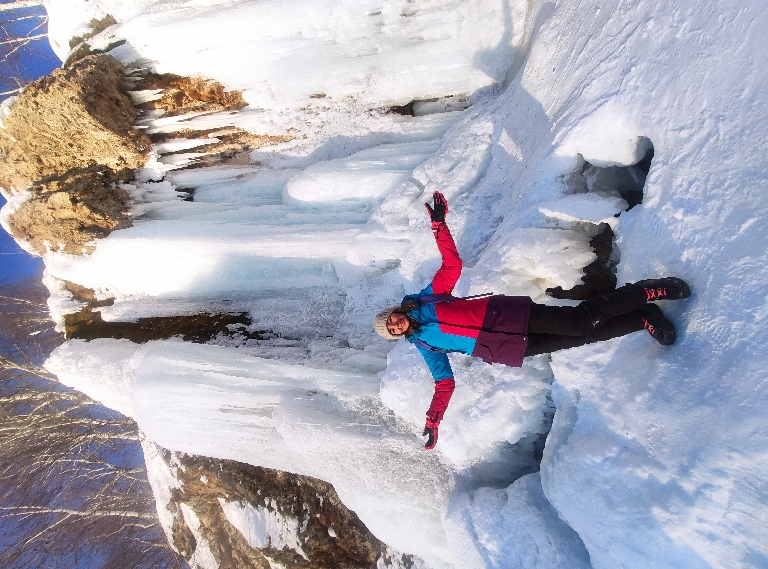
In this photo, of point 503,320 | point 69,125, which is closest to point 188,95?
point 69,125

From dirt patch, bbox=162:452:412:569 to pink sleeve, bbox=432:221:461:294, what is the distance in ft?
9.05

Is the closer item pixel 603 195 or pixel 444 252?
pixel 444 252

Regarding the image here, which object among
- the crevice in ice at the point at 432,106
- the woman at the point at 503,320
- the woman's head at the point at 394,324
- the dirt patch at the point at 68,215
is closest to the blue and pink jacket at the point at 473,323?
the woman at the point at 503,320

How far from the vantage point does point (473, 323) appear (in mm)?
2564

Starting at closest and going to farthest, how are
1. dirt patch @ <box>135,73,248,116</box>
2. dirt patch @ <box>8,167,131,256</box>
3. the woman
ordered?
the woman
dirt patch @ <box>8,167,131,256</box>
dirt patch @ <box>135,73,248,116</box>

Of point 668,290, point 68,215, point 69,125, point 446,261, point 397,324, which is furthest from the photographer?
point 68,215

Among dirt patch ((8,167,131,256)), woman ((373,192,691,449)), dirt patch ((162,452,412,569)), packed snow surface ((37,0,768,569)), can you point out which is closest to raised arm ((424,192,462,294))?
woman ((373,192,691,449))

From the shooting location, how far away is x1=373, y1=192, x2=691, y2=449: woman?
2.38 metres

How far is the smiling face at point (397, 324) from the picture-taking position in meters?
2.48

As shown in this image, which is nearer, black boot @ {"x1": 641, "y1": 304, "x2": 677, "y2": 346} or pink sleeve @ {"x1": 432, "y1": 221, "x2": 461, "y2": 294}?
black boot @ {"x1": 641, "y1": 304, "x2": 677, "y2": 346}

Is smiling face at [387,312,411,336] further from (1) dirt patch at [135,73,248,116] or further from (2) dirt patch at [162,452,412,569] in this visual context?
(1) dirt patch at [135,73,248,116]

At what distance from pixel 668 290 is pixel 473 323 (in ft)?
3.08

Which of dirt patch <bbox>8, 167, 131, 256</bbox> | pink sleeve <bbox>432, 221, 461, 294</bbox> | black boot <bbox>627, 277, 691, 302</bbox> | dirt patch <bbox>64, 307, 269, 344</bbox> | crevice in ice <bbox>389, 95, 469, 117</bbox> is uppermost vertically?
crevice in ice <bbox>389, 95, 469, 117</bbox>

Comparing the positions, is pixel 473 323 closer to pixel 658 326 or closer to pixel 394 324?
pixel 394 324
